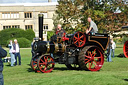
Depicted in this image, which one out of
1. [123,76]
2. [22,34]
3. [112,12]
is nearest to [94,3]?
[112,12]

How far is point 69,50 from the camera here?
46.2 ft

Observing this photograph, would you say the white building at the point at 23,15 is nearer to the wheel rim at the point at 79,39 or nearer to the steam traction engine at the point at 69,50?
the steam traction engine at the point at 69,50

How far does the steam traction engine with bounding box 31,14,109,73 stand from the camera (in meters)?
13.7

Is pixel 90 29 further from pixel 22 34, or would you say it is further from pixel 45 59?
pixel 22 34

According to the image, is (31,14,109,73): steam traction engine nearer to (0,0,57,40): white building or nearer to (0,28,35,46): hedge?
(0,28,35,46): hedge

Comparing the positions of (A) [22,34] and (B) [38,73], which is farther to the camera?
(A) [22,34]

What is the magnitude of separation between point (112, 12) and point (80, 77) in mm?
34230

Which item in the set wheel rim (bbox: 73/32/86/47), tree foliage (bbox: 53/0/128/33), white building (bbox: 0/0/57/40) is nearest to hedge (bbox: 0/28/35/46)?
white building (bbox: 0/0/57/40)

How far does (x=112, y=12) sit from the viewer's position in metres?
44.3

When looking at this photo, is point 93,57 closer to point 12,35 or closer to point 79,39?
point 79,39

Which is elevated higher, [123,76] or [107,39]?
[107,39]

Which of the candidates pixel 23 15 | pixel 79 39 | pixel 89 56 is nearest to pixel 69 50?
pixel 79 39

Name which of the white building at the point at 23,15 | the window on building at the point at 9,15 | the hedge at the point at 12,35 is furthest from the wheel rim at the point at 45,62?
the window on building at the point at 9,15

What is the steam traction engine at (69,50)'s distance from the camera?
1371 centimetres
